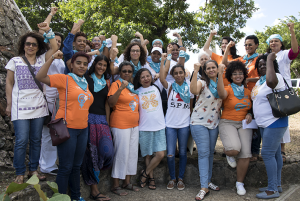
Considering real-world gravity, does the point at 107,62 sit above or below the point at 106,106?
above

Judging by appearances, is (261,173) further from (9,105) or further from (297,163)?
(9,105)

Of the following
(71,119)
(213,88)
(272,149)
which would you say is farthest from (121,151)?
(272,149)

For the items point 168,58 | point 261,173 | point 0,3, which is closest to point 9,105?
point 168,58

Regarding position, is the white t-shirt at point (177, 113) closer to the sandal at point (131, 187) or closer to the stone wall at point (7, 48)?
the sandal at point (131, 187)

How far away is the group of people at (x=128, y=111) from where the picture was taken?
2984 mm

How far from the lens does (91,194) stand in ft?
11.5

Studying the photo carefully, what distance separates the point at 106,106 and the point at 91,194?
132 centimetres

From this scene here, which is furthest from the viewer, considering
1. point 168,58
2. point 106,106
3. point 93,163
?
point 168,58

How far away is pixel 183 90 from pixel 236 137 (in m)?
1.12

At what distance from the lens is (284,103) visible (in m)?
3.28

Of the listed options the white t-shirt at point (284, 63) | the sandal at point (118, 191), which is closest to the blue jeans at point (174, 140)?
the sandal at point (118, 191)

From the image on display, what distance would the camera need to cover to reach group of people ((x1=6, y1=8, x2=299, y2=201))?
2984mm

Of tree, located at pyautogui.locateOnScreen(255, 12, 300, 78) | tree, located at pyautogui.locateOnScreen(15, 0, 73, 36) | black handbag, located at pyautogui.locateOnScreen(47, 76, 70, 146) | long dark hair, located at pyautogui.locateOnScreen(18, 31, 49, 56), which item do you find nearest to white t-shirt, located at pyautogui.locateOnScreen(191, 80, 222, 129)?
black handbag, located at pyautogui.locateOnScreen(47, 76, 70, 146)

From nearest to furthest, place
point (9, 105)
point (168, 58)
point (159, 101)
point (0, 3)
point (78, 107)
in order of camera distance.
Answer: point (78, 107) < point (9, 105) < point (159, 101) < point (168, 58) < point (0, 3)
